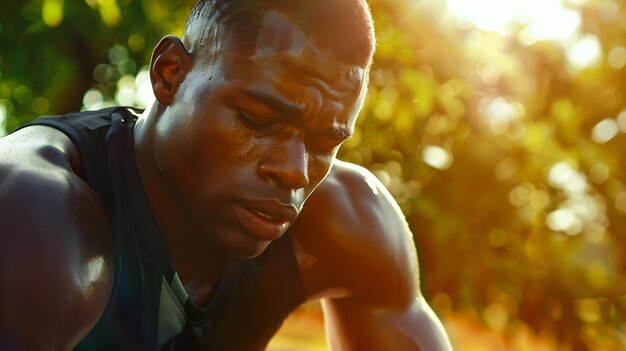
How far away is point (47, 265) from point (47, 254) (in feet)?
0.06

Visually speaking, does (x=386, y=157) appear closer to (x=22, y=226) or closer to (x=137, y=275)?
(x=137, y=275)

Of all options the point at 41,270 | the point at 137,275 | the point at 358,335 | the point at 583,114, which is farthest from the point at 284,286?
the point at 583,114

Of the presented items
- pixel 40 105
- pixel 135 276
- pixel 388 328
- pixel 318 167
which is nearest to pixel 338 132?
pixel 318 167

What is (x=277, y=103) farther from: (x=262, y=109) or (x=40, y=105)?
(x=40, y=105)

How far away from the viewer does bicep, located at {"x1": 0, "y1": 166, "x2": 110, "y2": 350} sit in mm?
1203

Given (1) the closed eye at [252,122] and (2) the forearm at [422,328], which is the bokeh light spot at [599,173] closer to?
(2) the forearm at [422,328]

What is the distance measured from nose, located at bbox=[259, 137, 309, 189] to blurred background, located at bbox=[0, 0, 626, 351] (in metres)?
2.12

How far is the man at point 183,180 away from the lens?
1.26 meters

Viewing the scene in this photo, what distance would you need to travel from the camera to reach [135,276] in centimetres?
155

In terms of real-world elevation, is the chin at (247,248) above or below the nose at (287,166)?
below

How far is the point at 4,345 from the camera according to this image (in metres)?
1.19

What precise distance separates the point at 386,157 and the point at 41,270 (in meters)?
2.73

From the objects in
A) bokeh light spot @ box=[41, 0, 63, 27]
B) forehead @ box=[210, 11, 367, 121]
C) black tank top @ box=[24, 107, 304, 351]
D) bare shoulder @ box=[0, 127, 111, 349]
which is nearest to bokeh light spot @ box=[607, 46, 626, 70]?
A: bokeh light spot @ box=[41, 0, 63, 27]

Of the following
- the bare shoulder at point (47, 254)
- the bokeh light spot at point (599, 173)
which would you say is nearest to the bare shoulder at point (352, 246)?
the bare shoulder at point (47, 254)
